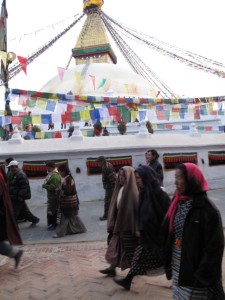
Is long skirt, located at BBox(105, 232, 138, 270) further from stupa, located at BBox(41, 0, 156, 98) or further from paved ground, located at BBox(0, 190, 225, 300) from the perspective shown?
stupa, located at BBox(41, 0, 156, 98)

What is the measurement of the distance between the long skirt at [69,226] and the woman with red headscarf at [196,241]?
373 centimetres

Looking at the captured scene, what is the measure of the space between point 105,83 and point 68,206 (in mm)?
21906

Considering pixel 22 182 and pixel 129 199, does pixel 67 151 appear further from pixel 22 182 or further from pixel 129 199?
pixel 129 199

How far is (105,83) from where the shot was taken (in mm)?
26625

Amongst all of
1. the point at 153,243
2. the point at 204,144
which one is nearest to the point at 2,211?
the point at 153,243

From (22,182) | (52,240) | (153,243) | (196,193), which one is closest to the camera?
(196,193)

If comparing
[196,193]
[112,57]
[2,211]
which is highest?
[112,57]

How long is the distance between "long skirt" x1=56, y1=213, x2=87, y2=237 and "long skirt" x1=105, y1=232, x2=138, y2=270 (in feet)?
7.46

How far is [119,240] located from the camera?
3711mm

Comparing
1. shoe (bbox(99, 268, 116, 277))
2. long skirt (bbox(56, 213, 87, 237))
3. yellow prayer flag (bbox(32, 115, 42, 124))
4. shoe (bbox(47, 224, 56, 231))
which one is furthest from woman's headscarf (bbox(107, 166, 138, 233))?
yellow prayer flag (bbox(32, 115, 42, 124))

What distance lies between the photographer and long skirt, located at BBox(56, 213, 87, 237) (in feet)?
19.2

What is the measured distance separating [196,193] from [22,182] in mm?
4605

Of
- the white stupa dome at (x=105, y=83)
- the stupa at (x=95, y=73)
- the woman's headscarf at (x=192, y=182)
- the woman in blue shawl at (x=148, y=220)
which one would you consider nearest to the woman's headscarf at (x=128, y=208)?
the woman in blue shawl at (x=148, y=220)

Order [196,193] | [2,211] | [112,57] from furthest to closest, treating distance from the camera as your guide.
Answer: [112,57] < [2,211] < [196,193]
